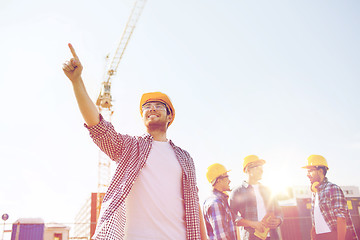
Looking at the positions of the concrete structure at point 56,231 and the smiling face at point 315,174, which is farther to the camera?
the concrete structure at point 56,231

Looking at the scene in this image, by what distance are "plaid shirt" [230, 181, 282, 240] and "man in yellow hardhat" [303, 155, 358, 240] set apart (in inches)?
27.7

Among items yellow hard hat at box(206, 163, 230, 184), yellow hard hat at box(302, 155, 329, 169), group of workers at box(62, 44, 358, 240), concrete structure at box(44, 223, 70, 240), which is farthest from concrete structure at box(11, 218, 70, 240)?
group of workers at box(62, 44, 358, 240)

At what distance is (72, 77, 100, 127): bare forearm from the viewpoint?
1914 mm

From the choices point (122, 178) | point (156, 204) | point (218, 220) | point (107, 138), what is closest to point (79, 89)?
point (107, 138)

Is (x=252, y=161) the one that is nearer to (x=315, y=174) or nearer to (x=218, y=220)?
(x=315, y=174)

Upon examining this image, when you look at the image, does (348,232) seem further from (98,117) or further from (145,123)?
(98,117)

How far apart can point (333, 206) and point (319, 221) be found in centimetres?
36

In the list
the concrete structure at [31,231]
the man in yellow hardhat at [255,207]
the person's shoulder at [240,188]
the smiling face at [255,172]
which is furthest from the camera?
the concrete structure at [31,231]

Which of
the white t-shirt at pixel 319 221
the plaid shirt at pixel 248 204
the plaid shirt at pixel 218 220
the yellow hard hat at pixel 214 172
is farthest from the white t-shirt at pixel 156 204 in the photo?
the white t-shirt at pixel 319 221

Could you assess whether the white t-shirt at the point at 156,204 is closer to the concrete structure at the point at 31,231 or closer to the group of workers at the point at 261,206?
the group of workers at the point at 261,206

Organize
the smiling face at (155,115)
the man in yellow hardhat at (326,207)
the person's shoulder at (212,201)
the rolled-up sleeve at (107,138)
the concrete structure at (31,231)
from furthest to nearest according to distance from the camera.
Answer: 1. the concrete structure at (31,231)
2. the man in yellow hardhat at (326,207)
3. the person's shoulder at (212,201)
4. the smiling face at (155,115)
5. the rolled-up sleeve at (107,138)

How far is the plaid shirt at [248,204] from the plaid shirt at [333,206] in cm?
74

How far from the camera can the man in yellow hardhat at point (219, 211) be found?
14.2 feet

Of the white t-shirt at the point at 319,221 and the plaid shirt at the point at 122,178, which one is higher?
the plaid shirt at the point at 122,178
